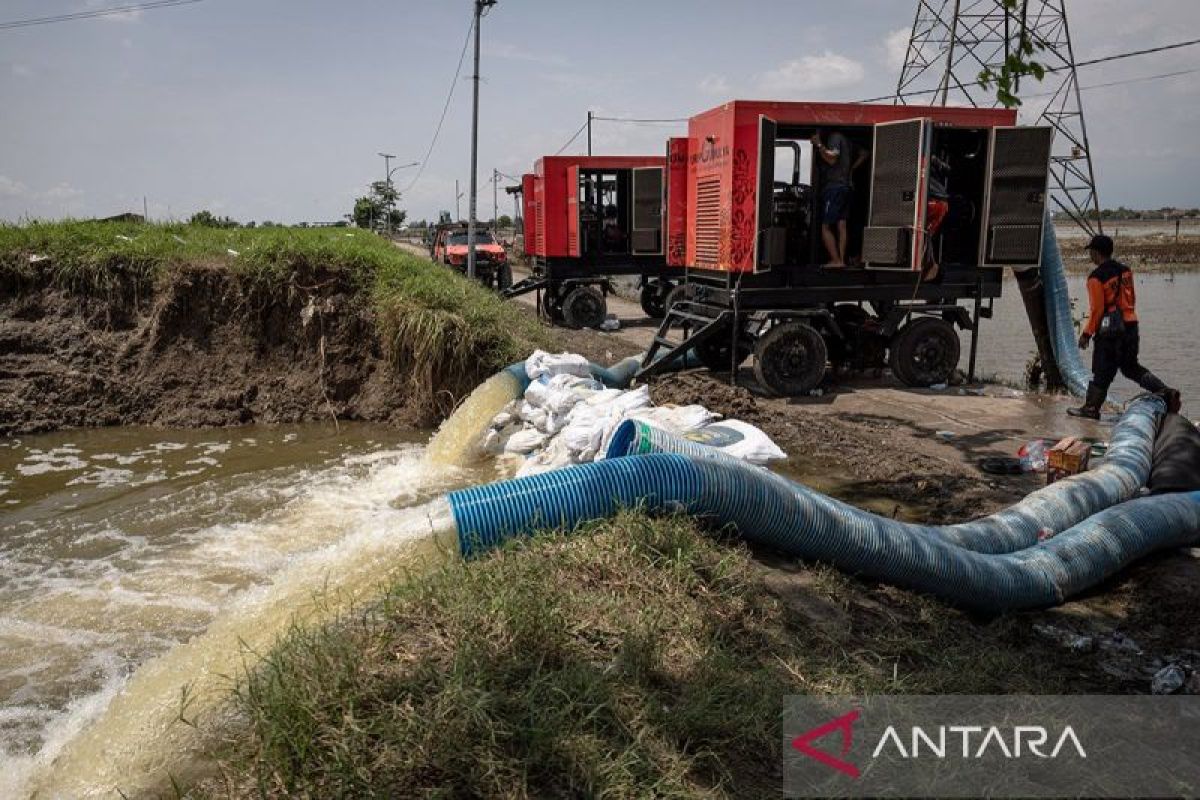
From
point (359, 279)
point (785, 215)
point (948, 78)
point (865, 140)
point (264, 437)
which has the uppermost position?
point (948, 78)

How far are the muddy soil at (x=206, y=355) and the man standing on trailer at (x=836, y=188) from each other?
4.76 meters

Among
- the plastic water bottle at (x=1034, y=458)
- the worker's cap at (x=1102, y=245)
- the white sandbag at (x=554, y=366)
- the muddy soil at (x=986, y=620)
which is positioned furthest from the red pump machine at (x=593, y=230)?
the plastic water bottle at (x=1034, y=458)

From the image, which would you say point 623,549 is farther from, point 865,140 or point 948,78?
point 948,78

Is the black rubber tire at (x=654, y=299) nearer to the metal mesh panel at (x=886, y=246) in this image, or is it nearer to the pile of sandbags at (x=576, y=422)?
the metal mesh panel at (x=886, y=246)

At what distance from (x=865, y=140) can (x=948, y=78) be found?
1078cm

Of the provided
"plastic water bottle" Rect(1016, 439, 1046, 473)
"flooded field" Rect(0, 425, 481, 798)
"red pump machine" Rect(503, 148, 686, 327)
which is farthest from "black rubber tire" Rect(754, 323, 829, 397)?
"red pump machine" Rect(503, 148, 686, 327)

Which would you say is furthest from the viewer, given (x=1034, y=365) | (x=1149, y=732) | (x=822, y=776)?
(x=1034, y=365)

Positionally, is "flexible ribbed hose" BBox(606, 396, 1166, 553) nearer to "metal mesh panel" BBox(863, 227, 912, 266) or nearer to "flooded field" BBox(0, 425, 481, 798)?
"flooded field" BBox(0, 425, 481, 798)

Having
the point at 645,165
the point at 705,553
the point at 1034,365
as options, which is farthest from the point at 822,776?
the point at 645,165

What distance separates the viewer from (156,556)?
210 inches

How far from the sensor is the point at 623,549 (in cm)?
355

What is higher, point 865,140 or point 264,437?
point 865,140

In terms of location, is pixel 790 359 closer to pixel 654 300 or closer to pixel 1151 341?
pixel 654 300

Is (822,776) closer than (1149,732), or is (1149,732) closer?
(822,776)
